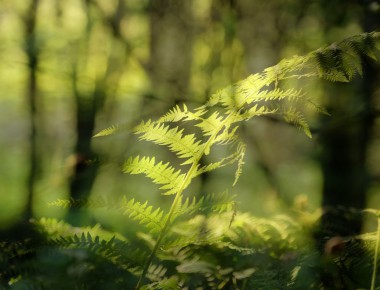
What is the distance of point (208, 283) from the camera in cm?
99

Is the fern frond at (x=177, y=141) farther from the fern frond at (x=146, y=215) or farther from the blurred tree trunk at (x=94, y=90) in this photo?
the blurred tree trunk at (x=94, y=90)

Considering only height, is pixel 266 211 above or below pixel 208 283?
below

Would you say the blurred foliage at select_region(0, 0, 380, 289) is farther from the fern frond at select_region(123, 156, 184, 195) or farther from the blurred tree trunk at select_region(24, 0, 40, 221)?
the fern frond at select_region(123, 156, 184, 195)

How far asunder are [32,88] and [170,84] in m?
1.59

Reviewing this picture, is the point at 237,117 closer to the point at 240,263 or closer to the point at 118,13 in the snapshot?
the point at 240,263

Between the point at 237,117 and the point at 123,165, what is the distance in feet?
0.64

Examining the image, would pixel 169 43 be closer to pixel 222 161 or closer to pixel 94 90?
pixel 94 90

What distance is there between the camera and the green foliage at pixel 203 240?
714mm

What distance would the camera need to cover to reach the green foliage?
0.71 meters

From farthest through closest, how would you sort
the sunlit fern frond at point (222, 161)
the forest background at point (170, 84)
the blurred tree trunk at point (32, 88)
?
the blurred tree trunk at point (32, 88)
the forest background at point (170, 84)
the sunlit fern frond at point (222, 161)

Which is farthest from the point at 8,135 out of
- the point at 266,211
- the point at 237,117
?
the point at 237,117

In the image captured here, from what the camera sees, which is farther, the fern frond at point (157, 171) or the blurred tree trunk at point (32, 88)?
the blurred tree trunk at point (32, 88)

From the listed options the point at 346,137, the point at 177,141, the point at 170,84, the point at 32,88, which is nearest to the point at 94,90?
the point at 170,84

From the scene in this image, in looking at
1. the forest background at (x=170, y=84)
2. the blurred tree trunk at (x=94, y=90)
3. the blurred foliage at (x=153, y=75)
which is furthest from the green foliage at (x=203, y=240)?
the blurred tree trunk at (x=94, y=90)
